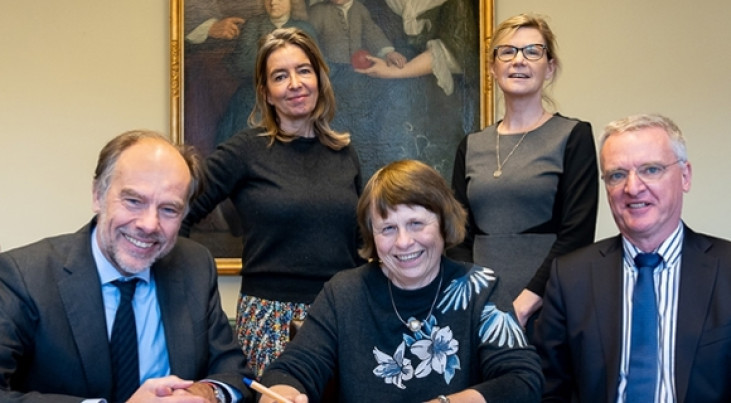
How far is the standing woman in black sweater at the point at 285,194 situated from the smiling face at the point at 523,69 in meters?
0.60

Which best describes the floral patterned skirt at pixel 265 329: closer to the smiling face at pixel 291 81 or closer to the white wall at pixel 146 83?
the smiling face at pixel 291 81

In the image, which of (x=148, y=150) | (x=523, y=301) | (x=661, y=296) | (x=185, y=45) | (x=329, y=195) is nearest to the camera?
(x=148, y=150)

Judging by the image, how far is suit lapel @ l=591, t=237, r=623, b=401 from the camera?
75.3 inches

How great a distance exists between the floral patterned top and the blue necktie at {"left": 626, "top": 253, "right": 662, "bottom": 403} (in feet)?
0.83

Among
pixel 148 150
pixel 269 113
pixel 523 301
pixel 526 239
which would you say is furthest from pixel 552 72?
pixel 148 150

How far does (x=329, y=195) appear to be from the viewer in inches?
101

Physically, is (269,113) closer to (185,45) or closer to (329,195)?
(329,195)

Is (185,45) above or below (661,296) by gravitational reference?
above

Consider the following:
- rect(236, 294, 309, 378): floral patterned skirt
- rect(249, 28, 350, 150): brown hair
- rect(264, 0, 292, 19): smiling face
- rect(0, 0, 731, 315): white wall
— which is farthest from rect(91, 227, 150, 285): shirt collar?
rect(264, 0, 292, 19): smiling face

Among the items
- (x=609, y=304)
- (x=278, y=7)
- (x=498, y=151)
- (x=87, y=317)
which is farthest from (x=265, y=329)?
(x=278, y=7)

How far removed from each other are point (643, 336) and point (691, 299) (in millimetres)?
149

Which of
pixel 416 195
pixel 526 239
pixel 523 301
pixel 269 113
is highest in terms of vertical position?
pixel 269 113

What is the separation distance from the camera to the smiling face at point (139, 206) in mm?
1771

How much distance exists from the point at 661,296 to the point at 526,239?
57 centimetres
